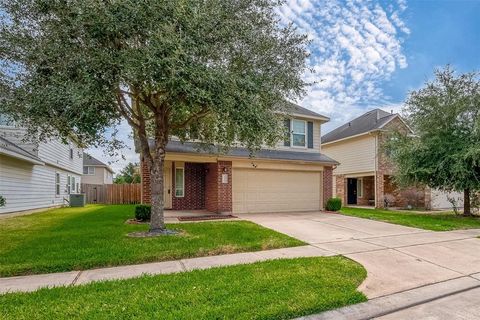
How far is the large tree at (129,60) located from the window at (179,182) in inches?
251

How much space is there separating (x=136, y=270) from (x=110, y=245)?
6.01 feet

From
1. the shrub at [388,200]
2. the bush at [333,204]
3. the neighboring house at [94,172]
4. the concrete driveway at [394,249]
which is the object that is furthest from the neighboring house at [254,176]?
the neighboring house at [94,172]

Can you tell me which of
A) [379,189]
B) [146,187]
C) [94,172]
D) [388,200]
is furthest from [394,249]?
[94,172]

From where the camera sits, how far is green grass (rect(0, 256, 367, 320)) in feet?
12.1

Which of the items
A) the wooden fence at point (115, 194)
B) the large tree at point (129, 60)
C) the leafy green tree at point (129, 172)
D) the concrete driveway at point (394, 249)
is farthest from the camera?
the leafy green tree at point (129, 172)

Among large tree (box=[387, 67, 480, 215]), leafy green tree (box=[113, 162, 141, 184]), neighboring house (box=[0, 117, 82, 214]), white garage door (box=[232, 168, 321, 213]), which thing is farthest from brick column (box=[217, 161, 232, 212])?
leafy green tree (box=[113, 162, 141, 184])

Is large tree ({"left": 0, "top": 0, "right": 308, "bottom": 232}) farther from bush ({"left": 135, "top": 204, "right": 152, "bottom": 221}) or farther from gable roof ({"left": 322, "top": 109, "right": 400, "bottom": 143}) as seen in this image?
gable roof ({"left": 322, "top": 109, "right": 400, "bottom": 143})

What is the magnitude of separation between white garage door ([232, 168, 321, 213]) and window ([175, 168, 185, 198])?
268cm

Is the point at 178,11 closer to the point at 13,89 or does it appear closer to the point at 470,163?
the point at 13,89

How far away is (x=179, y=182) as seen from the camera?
15.0m

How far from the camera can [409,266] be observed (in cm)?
588

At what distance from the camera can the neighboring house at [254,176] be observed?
13500 millimetres

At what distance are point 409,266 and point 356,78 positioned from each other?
1062cm

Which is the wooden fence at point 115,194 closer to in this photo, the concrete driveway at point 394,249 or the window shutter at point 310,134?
the window shutter at point 310,134
